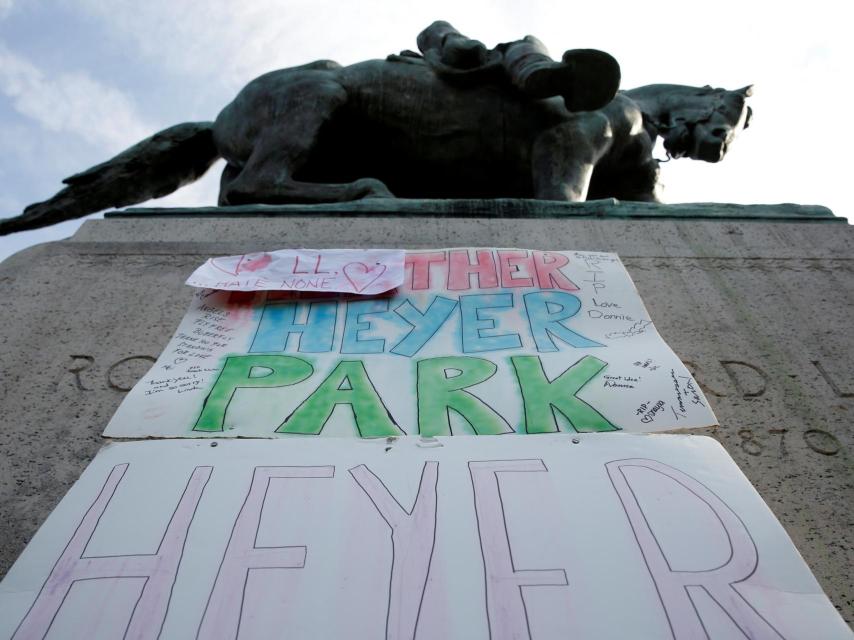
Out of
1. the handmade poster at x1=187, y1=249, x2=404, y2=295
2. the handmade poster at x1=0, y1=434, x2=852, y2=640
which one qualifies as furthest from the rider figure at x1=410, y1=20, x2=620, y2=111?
the handmade poster at x1=0, y1=434, x2=852, y2=640

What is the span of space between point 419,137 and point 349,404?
7.86 feet

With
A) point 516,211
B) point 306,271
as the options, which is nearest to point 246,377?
point 306,271

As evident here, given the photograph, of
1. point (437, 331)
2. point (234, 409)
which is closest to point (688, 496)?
point (437, 331)

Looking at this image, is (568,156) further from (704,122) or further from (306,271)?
(306,271)

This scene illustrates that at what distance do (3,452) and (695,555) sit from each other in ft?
4.89

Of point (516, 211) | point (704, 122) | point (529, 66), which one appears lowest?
point (516, 211)

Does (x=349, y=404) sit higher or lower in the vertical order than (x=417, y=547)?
higher

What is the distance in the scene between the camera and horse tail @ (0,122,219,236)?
4043mm

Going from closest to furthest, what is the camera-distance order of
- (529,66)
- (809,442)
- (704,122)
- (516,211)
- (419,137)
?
(809,442) < (516,211) < (529,66) < (419,137) < (704,122)

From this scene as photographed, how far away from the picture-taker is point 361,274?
256 centimetres

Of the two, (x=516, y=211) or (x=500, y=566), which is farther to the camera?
(x=516, y=211)

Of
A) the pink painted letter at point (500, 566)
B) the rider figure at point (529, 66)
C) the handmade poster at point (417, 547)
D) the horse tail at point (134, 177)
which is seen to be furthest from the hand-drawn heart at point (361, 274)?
the horse tail at point (134, 177)

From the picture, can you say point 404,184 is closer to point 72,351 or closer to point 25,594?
point 72,351

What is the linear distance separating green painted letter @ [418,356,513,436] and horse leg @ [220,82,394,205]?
1.61m
